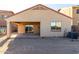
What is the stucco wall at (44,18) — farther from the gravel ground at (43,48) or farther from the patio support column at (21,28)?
the patio support column at (21,28)

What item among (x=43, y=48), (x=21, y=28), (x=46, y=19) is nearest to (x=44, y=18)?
(x=46, y=19)

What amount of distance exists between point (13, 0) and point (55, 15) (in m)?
22.6

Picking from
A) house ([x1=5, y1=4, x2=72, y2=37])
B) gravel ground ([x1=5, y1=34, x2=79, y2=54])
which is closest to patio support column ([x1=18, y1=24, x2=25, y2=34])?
house ([x1=5, y1=4, x2=72, y2=37])

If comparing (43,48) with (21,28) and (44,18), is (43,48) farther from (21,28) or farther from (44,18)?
(21,28)

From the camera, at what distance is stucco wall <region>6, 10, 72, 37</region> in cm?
2906

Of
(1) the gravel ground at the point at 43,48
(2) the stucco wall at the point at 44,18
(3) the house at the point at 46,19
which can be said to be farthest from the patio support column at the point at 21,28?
(1) the gravel ground at the point at 43,48

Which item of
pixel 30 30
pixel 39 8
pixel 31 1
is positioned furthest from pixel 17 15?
pixel 31 1

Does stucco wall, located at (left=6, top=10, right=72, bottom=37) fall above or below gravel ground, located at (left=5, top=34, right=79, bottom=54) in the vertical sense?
above

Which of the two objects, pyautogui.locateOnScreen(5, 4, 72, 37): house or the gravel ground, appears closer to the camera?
the gravel ground

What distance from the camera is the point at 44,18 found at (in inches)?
1153

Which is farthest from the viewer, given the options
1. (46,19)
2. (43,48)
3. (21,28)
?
(21,28)

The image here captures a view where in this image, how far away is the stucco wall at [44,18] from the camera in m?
29.1

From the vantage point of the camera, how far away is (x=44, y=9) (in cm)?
2955

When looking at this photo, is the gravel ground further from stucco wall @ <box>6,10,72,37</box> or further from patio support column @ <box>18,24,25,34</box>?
patio support column @ <box>18,24,25,34</box>
